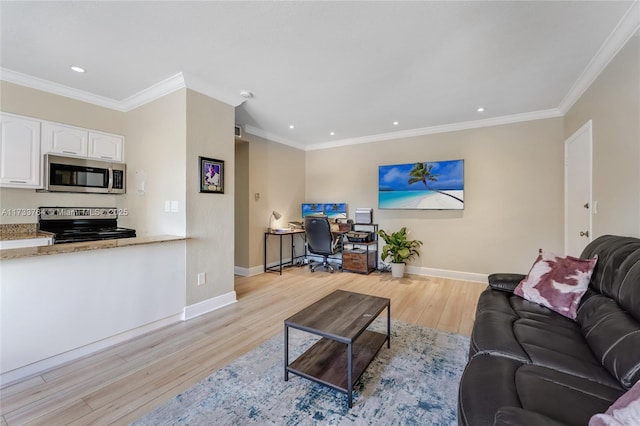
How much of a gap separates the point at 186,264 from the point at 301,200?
3.21 m

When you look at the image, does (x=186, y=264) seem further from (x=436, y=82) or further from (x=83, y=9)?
(x=436, y=82)

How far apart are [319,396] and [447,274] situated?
3.44 m

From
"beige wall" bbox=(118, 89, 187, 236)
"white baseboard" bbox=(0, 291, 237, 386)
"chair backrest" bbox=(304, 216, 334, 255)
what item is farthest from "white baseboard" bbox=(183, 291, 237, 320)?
"chair backrest" bbox=(304, 216, 334, 255)

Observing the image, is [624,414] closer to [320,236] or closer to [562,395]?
[562,395]

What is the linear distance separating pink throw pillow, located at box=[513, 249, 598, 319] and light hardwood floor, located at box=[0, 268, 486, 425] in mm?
769

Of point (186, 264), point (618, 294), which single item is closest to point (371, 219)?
point (186, 264)

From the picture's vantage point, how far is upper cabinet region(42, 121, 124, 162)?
2945 mm

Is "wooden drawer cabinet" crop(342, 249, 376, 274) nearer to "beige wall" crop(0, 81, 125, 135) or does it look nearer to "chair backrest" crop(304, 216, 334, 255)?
"chair backrest" crop(304, 216, 334, 255)

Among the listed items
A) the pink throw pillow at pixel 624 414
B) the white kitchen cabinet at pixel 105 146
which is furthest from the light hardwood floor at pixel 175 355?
the white kitchen cabinet at pixel 105 146

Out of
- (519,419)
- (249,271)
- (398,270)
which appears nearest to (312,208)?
(249,271)

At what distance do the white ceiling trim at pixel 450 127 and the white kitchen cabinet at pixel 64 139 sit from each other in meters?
3.73

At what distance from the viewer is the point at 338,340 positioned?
1521mm

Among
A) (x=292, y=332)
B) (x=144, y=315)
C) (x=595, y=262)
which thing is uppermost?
(x=595, y=262)

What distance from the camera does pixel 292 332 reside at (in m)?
2.46
